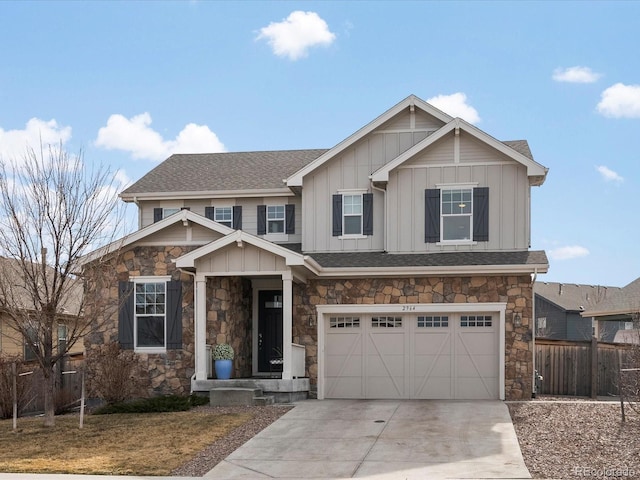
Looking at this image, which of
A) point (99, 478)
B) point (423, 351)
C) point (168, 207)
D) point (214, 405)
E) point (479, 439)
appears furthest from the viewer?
point (168, 207)

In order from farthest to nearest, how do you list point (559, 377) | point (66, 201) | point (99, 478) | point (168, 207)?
point (168, 207) < point (559, 377) < point (66, 201) < point (99, 478)

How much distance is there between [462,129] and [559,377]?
287 inches

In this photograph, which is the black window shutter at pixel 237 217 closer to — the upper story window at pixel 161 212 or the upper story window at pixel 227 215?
the upper story window at pixel 227 215

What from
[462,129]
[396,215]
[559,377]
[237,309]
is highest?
[462,129]

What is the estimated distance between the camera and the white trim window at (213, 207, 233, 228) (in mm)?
21422

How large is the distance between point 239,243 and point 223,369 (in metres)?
3.08

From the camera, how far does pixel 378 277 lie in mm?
18203

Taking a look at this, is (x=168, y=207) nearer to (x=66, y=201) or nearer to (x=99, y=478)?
(x=66, y=201)

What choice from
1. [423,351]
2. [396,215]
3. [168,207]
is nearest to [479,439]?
[423,351]

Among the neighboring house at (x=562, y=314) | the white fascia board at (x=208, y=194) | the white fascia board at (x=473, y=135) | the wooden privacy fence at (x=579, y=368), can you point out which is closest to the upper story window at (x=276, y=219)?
the white fascia board at (x=208, y=194)

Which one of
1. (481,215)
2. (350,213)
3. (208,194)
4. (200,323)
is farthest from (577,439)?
(208,194)

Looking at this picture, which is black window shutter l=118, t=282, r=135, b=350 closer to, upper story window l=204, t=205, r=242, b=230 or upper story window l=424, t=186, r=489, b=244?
upper story window l=204, t=205, r=242, b=230

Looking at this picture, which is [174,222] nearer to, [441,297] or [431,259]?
[431,259]

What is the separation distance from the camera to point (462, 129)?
18.5 meters
